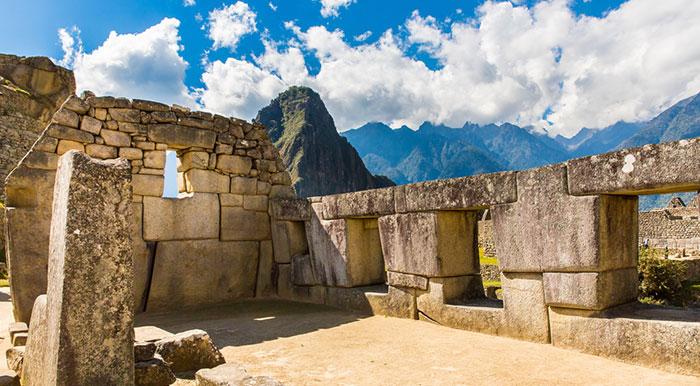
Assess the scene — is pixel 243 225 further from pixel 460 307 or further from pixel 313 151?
pixel 313 151

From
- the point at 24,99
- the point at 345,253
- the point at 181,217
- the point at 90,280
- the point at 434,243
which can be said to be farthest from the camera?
the point at 24,99

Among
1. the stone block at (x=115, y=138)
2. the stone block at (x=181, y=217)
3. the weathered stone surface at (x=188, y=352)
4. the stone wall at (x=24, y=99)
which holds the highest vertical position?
the stone wall at (x=24, y=99)

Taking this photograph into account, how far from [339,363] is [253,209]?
4.85 m

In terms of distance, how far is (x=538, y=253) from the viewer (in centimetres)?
466

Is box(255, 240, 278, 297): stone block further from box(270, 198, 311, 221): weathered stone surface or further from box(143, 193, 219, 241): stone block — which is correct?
box(143, 193, 219, 241): stone block

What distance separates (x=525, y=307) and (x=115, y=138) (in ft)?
21.7

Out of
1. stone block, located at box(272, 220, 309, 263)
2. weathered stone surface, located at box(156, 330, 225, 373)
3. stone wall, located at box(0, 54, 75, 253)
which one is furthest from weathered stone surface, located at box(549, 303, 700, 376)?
stone wall, located at box(0, 54, 75, 253)

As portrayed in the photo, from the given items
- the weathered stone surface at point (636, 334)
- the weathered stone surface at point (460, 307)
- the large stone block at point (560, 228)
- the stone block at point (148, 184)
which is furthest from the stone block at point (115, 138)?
the weathered stone surface at point (636, 334)

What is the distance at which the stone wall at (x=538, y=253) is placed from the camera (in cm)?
386

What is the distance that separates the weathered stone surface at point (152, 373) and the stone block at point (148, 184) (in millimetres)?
4323

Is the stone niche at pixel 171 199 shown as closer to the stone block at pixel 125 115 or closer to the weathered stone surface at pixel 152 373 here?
the stone block at pixel 125 115

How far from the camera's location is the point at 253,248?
8594mm

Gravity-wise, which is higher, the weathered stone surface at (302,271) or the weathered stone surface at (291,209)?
the weathered stone surface at (291,209)

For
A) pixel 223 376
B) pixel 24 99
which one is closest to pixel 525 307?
pixel 223 376
